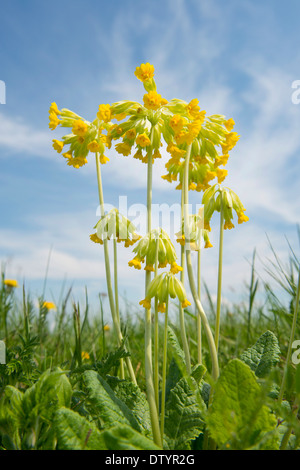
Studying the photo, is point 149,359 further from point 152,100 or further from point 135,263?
point 152,100

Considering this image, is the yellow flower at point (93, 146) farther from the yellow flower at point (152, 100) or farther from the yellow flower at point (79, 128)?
the yellow flower at point (152, 100)

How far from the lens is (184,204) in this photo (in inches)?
89.6

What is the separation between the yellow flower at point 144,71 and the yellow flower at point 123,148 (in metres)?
0.35

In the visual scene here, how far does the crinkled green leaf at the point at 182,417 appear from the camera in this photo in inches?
73.4

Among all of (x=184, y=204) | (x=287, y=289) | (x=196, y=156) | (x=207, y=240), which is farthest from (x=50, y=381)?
(x=287, y=289)

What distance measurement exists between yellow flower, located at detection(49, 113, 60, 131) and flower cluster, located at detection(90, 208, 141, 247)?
2.12 feet

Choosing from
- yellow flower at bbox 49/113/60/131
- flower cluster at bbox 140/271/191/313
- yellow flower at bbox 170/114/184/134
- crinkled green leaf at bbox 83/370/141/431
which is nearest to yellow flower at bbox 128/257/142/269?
flower cluster at bbox 140/271/191/313

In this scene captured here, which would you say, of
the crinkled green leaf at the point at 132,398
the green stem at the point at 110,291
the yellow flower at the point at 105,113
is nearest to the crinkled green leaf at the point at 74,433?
the crinkled green leaf at the point at 132,398

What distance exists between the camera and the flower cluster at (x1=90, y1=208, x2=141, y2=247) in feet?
7.91

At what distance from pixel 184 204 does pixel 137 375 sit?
1398mm

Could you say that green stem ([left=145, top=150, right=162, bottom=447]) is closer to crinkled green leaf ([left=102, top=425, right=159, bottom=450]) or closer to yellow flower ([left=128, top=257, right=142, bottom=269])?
yellow flower ([left=128, top=257, right=142, bottom=269])

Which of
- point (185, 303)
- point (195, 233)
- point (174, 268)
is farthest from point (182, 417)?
point (195, 233)

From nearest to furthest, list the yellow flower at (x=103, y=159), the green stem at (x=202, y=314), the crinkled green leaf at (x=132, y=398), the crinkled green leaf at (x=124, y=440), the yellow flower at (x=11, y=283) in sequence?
the crinkled green leaf at (x=124, y=440)
the green stem at (x=202, y=314)
the crinkled green leaf at (x=132, y=398)
the yellow flower at (x=103, y=159)
the yellow flower at (x=11, y=283)

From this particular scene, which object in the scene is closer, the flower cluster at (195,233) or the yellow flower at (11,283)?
the flower cluster at (195,233)
